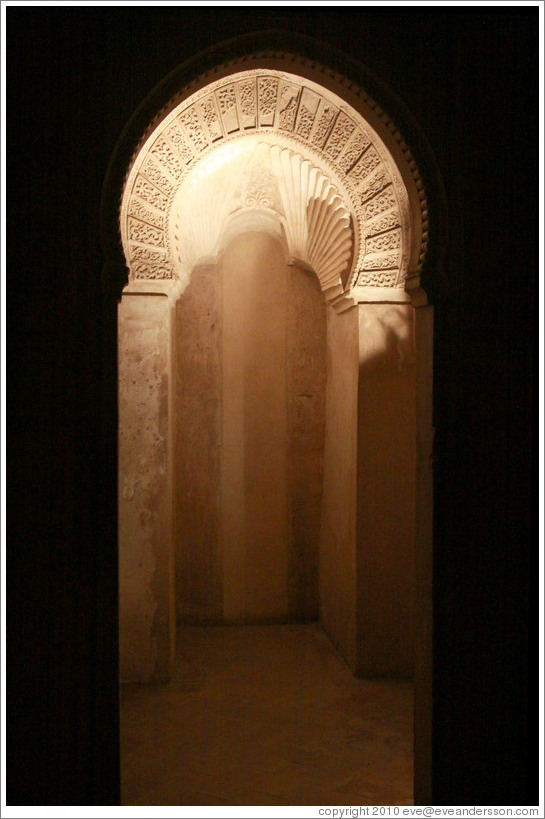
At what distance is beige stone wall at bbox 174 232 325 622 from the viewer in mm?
7762

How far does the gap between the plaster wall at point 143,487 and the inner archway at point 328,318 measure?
1 centimetres

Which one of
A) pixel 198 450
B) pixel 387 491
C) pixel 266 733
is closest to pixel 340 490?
pixel 387 491

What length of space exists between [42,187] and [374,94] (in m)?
1.42

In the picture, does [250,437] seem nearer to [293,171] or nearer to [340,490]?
[340,490]

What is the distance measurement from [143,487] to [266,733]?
193 centimetres

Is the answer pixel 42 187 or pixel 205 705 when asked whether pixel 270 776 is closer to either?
pixel 205 705

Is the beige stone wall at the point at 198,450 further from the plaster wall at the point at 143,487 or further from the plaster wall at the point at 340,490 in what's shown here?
the plaster wall at the point at 143,487

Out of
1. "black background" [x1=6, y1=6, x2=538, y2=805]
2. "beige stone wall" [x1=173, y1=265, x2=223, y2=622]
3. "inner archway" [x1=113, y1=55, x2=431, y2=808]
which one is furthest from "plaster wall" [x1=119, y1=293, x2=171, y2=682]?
"black background" [x1=6, y1=6, x2=538, y2=805]

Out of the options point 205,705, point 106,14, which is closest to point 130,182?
point 106,14

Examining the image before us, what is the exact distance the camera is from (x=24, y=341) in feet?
10.5

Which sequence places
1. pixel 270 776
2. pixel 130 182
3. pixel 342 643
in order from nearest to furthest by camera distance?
pixel 270 776 < pixel 130 182 < pixel 342 643

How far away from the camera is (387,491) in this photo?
6.04 meters

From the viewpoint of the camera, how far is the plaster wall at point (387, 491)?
602 cm

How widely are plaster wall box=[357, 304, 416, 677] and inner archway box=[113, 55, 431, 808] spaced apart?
10 mm
